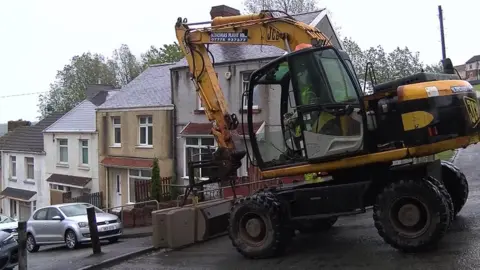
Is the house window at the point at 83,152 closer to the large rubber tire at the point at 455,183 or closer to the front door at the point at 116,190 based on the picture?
the front door at the point at 116,190

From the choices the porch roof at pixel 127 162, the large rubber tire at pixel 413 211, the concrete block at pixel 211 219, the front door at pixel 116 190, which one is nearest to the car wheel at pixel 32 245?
the porch roof at pixel 127 162

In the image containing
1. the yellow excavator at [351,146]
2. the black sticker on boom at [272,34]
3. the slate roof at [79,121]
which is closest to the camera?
the yellow excavator at [351,146]

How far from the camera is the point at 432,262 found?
25.7 feet

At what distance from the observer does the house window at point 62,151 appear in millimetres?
34053

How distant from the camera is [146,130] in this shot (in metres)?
28.0

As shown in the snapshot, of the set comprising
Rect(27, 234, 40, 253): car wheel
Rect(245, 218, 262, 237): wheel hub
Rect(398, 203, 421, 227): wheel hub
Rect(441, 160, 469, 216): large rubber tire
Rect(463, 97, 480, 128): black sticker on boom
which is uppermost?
Rect(463, 97, 480, 128): black sticker on boom

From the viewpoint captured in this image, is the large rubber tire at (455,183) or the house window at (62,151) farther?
the house window at (62,151)

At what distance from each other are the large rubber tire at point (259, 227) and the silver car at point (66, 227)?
29.0ft

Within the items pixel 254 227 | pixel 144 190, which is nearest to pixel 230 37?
pixel 254 227

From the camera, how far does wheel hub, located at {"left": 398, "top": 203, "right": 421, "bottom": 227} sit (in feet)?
27.5

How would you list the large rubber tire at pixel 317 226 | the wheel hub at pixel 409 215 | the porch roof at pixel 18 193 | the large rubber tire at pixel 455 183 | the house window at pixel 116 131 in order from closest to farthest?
the wheel hub at pixel 409 215
the large rubber tire at pixel 455 183
the large rubber tire at pixel 317 226
the house window at pixel 116 131
the porch roof at pixel 18 193

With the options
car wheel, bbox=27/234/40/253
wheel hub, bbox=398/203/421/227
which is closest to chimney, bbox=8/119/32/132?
car wheel, bbox=27/234/40/253

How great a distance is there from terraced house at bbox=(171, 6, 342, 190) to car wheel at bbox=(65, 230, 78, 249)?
5.68m

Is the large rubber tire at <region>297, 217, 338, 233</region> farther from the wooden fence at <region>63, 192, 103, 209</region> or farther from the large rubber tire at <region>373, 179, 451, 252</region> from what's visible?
the wooden fence at <region>63, 192, 103, 209</region>
